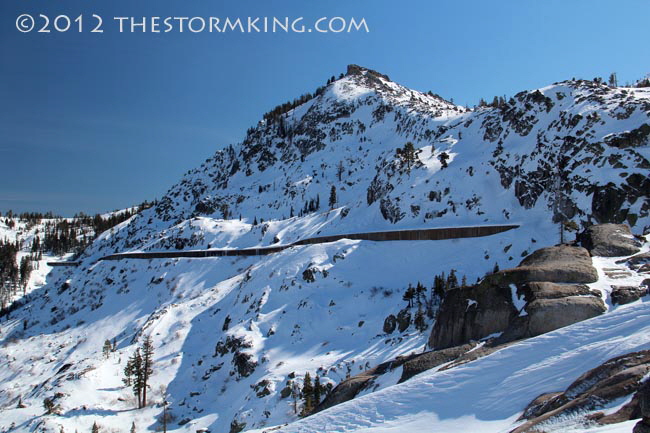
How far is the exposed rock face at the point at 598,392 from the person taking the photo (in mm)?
9305

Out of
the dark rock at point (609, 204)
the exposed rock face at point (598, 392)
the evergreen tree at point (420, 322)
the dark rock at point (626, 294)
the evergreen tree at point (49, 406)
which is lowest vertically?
the evergreen tree at point (49, 406)

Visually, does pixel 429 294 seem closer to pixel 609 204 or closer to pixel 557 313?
pixel 609 204

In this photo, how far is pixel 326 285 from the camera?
2101 inches

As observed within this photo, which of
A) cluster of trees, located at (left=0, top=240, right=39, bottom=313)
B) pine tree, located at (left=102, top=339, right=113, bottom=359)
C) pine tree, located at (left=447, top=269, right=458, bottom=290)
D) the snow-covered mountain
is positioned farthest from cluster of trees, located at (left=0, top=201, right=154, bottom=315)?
pine tree, located at (left=447, top=269, right=458, bottom=290)

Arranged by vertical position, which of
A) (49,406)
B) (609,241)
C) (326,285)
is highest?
(609,241)

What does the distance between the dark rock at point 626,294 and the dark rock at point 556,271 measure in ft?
6.66

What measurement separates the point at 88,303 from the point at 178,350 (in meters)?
39.5

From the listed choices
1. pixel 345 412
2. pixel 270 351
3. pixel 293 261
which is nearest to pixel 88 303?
pixel 293 261

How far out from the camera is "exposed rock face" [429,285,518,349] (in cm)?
2216

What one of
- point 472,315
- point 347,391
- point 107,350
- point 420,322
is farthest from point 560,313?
point 107,350

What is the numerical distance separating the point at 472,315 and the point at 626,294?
687cm

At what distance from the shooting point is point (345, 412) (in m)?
15.8

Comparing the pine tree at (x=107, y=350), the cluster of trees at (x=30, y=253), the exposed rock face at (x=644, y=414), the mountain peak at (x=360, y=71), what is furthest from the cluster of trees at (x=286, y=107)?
the exposed rock face at (x=644, y=414)

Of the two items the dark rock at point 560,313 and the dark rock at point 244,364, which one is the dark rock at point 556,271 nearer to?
the dark rock at point 560,313
